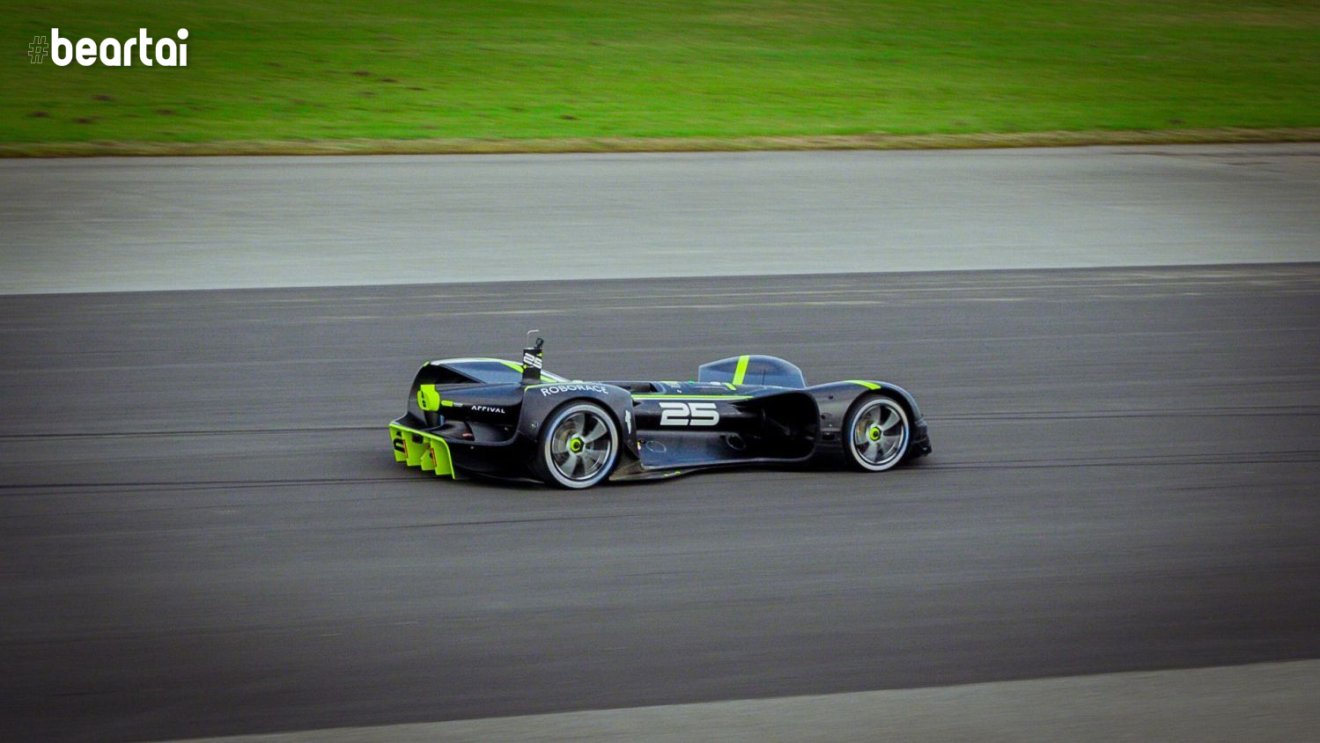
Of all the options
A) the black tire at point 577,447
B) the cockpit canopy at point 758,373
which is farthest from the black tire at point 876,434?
the black tire at point 577,447

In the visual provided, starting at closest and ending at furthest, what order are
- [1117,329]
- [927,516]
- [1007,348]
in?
[927,516] < [1007,348] < [1117,329]

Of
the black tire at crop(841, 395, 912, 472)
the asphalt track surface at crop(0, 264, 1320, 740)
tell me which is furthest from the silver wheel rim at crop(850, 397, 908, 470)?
the asphalt track surface at crop(0, 264, 1320, 740)

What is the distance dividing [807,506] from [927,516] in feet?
1.77

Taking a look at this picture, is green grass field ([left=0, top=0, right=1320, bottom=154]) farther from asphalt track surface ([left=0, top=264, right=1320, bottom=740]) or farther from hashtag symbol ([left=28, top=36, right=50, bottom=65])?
asphalt track surface ([left=0, top=264, right=1320, bottom=740])

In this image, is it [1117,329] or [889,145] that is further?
[889,145]

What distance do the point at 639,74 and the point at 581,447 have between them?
22942 millimetres

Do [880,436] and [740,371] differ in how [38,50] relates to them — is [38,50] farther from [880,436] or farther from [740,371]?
[880,436]

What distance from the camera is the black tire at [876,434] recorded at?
754cm

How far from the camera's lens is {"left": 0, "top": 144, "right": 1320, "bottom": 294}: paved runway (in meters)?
14.6

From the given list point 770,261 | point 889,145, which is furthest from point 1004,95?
point 770,261

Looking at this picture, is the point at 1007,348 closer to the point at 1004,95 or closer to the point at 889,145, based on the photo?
the point at 889,145

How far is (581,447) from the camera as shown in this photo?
7.12m

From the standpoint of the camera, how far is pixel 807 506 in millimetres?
7078

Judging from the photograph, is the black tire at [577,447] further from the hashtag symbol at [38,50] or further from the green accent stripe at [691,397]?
the hashtag symbol at [38,50]
